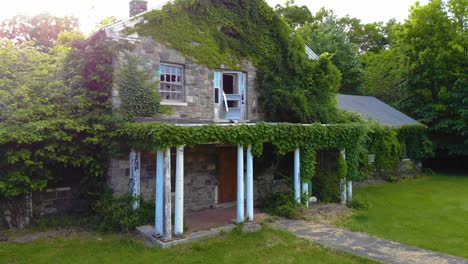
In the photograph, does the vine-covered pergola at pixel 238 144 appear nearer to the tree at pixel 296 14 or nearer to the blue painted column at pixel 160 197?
the blue painted column at pixel 160 197

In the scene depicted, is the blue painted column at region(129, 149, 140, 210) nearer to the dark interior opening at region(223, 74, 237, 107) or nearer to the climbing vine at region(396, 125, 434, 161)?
the dark interior opening at region(223, 74, 237, 107)

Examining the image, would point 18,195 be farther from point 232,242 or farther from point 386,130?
point 386,130

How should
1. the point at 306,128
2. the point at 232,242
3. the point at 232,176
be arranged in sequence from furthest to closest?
1. the point at 232,176
2. the point at 306,128
3. the point at 232,242

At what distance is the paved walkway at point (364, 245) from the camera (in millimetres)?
7453

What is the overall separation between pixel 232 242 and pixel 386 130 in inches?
595

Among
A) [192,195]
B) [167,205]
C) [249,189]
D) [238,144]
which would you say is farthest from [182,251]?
[192,195]

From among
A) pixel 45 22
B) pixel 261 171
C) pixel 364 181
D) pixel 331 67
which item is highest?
pixel 45 22

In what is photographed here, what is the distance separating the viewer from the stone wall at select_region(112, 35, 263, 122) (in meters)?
10.8

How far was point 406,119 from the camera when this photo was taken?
2409cm

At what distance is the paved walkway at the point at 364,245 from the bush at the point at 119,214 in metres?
3.78

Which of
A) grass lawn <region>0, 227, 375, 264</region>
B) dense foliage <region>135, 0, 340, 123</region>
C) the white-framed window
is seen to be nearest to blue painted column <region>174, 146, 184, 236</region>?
grass lawn <region>0, 227, 375, 264</region>

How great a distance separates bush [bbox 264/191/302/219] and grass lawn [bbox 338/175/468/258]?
152 cm

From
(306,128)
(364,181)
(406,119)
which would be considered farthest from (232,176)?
(406,119)

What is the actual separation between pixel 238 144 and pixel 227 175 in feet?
10.5
